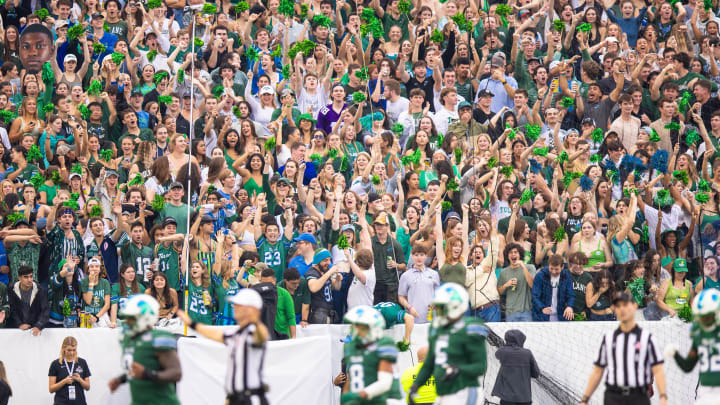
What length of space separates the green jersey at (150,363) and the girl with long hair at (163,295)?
16.0 ft

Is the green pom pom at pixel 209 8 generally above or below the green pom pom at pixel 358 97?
above

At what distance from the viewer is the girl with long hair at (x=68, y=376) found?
14727mm

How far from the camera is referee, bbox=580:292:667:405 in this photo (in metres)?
11.1

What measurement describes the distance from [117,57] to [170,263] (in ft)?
16.8

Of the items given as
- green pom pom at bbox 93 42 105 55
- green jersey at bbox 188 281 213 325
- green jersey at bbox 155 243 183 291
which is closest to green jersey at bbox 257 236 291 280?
green jersey at bbox 188 281 213 325

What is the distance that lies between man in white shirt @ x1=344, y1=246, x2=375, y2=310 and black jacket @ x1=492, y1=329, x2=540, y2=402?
2.18m

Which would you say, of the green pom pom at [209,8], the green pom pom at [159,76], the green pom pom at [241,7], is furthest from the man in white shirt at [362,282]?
the green pom pom at [241,7]

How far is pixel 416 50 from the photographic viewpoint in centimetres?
2016

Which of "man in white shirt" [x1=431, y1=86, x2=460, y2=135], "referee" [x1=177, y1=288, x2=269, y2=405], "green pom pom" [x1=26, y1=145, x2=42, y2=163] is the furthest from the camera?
"man in white shirt" [x1=431, y1=86, x2=460, y2=135]

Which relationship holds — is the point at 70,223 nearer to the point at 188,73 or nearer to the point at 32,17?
the point at 188,73

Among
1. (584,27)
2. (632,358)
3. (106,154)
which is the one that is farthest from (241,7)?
(632,358)

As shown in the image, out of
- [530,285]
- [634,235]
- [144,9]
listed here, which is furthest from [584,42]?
[144,9]

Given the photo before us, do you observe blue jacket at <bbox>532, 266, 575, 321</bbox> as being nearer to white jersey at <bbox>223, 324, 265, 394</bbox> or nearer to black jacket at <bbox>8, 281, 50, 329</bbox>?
white jersey at <bbox>223, 324, 265, 394</bbox>

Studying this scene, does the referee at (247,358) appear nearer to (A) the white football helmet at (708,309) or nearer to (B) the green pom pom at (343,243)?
(A) the white football helmet at (708,309)
